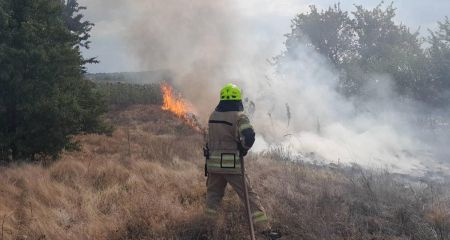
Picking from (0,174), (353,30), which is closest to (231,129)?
(0,174)

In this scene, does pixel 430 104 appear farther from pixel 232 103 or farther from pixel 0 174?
pixel 0 174

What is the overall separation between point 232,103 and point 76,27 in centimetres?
2127

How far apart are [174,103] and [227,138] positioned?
617 inches

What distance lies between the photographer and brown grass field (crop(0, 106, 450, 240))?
4.87 meters

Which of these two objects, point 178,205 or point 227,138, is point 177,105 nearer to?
point 178,205

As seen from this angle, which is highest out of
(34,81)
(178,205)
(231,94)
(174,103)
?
(34,81)

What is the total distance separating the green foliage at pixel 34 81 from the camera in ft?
26.7

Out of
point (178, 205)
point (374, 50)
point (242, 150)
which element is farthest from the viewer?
point (374, 50)

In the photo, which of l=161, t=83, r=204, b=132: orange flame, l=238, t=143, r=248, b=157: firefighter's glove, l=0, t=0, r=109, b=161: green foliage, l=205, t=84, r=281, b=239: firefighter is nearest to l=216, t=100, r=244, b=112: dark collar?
l=205, t=84, r=281, b=239: firefighter

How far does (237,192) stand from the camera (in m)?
5.26

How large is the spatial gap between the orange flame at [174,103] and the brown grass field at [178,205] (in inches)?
444

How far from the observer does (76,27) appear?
23781 mm

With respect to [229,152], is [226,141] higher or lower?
higher

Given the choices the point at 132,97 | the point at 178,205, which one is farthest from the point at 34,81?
the point at 132,97
